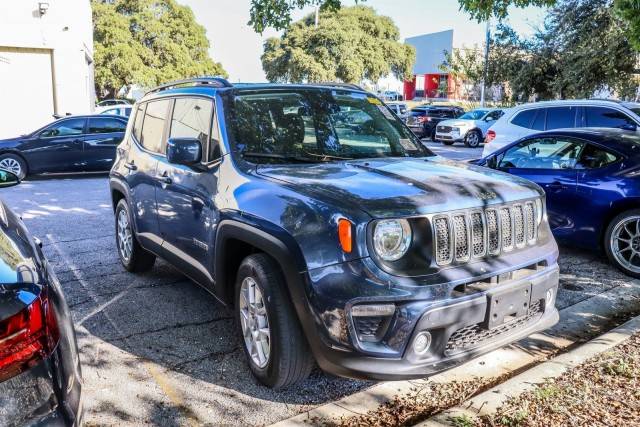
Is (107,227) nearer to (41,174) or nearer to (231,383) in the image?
(231,383)

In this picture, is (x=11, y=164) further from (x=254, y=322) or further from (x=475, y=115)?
(x=475, y=115)

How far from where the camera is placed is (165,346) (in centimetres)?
420

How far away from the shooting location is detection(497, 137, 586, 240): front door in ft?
20.3

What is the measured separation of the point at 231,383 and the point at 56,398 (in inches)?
70.5

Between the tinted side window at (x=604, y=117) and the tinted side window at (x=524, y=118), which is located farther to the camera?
the tinted side window at (x=524, y=118)

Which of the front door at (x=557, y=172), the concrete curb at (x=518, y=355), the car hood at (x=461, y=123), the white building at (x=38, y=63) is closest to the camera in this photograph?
the concrete curb at (x=518, y=355)

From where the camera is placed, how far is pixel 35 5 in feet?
65.3

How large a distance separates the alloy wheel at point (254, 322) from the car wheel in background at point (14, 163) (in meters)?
10.8

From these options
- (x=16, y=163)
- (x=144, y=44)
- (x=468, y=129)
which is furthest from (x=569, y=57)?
(x=144, y=44)

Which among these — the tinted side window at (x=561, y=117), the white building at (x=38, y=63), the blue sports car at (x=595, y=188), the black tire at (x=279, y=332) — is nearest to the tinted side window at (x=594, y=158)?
the blue sports car at (x=595, y=188)

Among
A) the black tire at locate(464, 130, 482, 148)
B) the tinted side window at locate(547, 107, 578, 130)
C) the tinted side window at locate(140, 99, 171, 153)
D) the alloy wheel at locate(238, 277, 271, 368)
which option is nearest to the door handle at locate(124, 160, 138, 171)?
the tinted side window at locate(140, 99, 171, 153)

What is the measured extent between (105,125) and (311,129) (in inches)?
420

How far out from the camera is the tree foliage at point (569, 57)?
2014 centimetres

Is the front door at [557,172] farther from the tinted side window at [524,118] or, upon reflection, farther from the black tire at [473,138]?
the black tire at [473,138]
